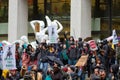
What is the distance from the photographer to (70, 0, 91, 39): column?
3173 cm

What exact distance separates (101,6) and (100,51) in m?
15.0

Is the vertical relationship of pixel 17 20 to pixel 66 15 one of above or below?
below

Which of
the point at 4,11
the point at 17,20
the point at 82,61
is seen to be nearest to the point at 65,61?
the point at 82,61

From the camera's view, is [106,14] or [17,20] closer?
[106,14]

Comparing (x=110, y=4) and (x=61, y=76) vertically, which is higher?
(x=110, y=4)

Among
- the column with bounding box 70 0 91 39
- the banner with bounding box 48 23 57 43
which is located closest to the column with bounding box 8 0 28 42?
the column with bounding box 70 0 91 39

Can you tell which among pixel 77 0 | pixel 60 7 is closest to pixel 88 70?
pixel 77 0

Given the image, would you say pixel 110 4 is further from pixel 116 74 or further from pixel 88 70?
pixel 116 74

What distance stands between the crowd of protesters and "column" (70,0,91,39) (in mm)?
8875

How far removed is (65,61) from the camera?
21.9m

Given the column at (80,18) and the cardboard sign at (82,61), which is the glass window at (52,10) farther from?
the cardboard sign at (82,61)

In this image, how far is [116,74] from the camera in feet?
52.4

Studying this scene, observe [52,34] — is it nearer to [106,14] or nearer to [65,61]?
[65,61]

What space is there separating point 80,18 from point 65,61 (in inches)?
397
